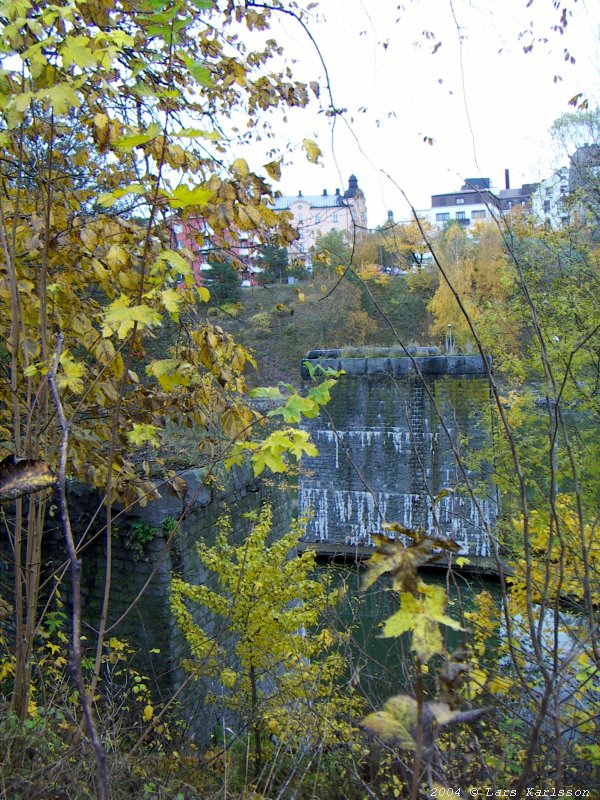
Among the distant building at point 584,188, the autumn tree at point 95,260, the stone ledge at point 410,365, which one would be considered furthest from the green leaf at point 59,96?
the stone ledge at point 410,365

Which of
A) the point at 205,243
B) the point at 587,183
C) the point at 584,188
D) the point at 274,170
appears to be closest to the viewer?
the point at 274,170

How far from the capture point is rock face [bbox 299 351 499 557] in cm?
1384

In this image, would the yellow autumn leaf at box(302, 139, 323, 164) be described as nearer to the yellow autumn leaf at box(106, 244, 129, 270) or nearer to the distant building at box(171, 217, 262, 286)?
the distant building at box(171, 217, 262, 286)

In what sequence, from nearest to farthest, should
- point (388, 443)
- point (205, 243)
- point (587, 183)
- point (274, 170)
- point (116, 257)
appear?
point (116, 257) → point (274, 170) → point (205, 243) → point (587, 183) → point (388, 443)

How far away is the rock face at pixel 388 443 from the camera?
1384cm

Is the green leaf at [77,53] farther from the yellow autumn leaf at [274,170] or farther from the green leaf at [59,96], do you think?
the yellow autumn leaf at [274,170]

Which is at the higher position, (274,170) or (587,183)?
(587,183)

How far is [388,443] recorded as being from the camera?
14711 millimetres

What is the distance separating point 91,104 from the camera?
2594 mm

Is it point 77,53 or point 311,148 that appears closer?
point 77,53

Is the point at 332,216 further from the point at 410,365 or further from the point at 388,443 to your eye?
the point at 388,443

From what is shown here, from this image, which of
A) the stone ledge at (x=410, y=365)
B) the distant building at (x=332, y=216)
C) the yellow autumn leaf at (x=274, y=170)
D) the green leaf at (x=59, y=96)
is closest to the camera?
the green leaf at (x=59, y=96)

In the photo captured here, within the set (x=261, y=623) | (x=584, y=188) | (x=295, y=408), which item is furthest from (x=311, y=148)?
(x=584, y=188)

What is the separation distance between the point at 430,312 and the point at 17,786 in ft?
91.3
